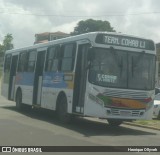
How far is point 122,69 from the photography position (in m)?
16.7

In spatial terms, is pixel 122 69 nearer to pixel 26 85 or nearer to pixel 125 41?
pixel 125 41

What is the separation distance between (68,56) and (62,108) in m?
1.94

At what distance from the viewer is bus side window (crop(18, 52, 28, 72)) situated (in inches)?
942

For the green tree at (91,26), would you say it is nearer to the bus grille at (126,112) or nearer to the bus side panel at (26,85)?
the bus side panel at (26,85)

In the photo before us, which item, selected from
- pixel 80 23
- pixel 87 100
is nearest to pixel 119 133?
pixel 87 100

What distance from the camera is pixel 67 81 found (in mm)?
18109

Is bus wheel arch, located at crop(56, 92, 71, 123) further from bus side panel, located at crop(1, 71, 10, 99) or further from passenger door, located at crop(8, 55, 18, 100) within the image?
bus side panel, located at crop(1, 71, 10, 99)

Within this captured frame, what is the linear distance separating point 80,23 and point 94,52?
295ft

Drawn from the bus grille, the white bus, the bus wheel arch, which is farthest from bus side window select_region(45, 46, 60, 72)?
the bus grille

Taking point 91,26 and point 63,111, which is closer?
point 63,111

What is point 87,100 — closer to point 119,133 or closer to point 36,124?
point 119,133

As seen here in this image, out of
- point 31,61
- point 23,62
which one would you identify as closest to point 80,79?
point 31,61

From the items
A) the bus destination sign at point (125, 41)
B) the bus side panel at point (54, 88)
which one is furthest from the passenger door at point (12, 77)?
the bus destination sign at point (125, 41)

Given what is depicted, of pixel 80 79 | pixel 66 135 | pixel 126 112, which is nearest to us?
pixel 66 135
